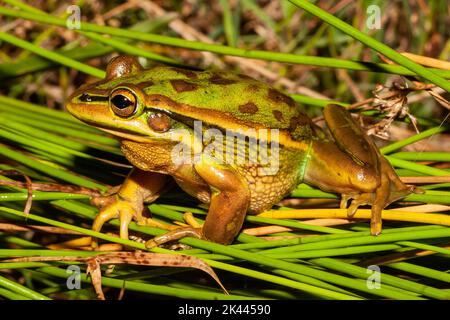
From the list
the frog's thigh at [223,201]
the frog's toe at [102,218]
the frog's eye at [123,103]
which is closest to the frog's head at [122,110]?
the frog's eye at [123,103]

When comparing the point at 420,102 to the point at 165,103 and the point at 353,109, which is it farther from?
the point at 165,103

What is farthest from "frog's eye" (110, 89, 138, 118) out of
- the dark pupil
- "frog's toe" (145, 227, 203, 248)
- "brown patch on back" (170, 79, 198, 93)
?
"frog's toe" (145, 227, 203, 248)

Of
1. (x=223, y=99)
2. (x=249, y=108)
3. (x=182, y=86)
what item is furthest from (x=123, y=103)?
(x=249, y=108)

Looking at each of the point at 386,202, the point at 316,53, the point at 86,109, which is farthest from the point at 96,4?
the point at 386,202

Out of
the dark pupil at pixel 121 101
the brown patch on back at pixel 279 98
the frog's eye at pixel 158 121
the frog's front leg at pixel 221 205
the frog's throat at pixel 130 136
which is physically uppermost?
the brown patch on back at pixel 279 98

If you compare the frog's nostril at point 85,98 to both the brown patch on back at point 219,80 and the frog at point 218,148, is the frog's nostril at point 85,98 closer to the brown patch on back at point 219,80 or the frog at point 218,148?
the frog at point 218,148

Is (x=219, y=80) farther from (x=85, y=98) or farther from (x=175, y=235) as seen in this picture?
(x=175, y=235)

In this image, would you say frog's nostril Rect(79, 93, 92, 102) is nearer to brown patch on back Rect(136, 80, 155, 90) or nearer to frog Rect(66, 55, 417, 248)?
frog Rect(66, 55, 417, 248)
